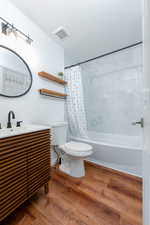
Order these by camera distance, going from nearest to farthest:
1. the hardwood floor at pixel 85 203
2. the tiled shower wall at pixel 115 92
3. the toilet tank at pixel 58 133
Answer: the hardwood floor at pixel 85 203
the toilet tank at pixel 58 133
the tiled shower wall at pixel 115 92

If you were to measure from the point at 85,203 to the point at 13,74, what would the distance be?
1.76 meters

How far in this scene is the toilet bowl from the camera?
58.2 inches

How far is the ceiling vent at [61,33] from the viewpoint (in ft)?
5.33

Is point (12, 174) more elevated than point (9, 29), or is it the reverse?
point (9, 29)

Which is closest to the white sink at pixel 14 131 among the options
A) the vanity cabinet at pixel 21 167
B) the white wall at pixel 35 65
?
the vanity cabinet at pixel 21 167

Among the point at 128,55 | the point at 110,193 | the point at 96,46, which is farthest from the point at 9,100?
the point at 128,55

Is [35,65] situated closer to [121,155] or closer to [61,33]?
[61,33]

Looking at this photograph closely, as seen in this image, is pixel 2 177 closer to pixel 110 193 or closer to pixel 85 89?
pixel 110 193

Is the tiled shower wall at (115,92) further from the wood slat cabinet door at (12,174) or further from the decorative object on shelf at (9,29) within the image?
the wood slat cabinet door at (12,174)

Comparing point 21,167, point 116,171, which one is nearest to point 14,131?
point 21,167

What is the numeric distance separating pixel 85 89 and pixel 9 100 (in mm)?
1849

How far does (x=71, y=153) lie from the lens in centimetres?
151

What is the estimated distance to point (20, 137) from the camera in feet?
2.94

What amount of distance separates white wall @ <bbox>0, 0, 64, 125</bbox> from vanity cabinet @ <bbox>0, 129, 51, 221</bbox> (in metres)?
0.50
